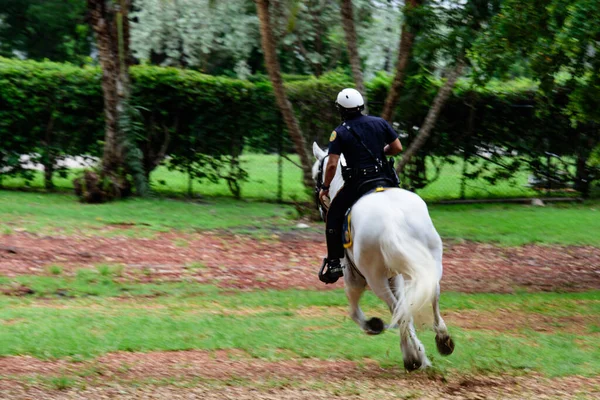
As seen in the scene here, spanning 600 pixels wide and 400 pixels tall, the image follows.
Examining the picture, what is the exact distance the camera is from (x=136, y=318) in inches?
369

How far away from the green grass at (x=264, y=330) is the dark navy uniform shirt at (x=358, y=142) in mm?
1812

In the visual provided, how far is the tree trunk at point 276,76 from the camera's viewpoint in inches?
642

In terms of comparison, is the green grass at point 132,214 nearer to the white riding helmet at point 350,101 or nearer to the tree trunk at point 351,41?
the tree trunk at point 351,41

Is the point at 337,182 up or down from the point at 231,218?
up

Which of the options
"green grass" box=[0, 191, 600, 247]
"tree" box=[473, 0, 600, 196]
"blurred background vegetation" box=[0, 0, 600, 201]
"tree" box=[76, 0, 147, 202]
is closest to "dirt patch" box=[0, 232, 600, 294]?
"green grass" box=[0, 191, 600, 247]

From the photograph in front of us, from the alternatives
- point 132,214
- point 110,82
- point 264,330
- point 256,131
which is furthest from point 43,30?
point 264,330

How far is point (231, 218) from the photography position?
1745 cm

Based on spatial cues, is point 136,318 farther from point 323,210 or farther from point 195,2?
point 195,2

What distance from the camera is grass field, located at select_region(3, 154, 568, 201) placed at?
20.7 metres

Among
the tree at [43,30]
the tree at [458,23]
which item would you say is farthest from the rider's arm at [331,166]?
the tree at [43,30]

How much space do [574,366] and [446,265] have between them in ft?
19.8

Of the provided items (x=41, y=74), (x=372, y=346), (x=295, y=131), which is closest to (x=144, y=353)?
(x=372, y=346)

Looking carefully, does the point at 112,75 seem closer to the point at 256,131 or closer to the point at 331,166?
the point at 256,131

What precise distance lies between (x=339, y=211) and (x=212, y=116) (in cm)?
1329
